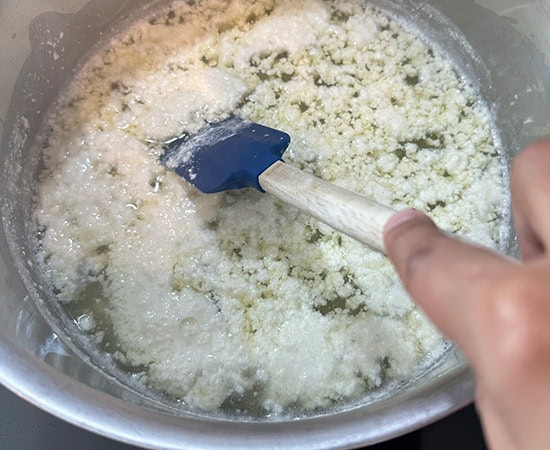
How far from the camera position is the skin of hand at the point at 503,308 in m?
0.36

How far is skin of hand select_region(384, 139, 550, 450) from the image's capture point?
0.36 meters

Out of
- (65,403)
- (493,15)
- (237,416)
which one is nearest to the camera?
(65,403)

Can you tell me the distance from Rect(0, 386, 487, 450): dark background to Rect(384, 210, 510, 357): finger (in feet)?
1.92

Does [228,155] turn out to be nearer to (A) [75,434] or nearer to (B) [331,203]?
(B) [331,203]

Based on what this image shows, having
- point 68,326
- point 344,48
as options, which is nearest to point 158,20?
point 344,48

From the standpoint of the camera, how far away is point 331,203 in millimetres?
877

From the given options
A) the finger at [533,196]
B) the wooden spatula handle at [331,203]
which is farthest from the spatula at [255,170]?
the finger at [533,196]

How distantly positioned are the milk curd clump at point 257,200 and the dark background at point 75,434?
11cm

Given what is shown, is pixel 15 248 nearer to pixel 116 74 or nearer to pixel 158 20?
pixel 116 74

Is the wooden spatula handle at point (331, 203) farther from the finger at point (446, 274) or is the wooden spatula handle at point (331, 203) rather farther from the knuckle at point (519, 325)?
the knuckle at point (519, 325)

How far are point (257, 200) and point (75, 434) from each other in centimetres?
52

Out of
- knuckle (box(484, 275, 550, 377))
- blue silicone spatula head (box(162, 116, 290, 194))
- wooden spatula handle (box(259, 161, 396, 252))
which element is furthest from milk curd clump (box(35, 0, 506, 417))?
knuckle (box(484, 275, 550, 377))

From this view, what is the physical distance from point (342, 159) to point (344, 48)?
0.29 meters

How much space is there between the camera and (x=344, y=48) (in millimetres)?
1372
